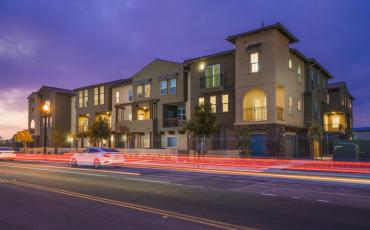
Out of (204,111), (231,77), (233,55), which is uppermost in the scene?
(233,55)

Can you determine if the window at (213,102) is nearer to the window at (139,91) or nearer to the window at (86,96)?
the window at (139,91)

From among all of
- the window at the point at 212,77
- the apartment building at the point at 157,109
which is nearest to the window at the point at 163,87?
the apartment building at the point at 157,109

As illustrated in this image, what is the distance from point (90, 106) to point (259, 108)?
92.4 ft

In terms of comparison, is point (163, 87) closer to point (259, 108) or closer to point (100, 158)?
point (259, 108)

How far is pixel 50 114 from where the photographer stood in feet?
175

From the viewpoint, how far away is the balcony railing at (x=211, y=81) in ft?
103

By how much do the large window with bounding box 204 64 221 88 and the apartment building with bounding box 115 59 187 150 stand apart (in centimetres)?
335

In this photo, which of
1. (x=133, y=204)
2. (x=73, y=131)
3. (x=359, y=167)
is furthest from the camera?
(x=73, y=131)

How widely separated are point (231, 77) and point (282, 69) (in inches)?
188

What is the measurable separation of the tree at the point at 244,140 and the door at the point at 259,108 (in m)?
2.33

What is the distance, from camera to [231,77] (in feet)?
102

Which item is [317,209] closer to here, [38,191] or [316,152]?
[38,191]

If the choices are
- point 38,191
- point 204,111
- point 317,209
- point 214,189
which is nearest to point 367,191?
point 317,209

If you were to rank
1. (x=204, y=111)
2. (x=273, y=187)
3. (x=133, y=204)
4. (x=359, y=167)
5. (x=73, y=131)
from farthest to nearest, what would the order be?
(x=73, y=131) → (x=204, y=111) → (x=359, y=167) → (x=273, y=187) → (x=133, y=204)
